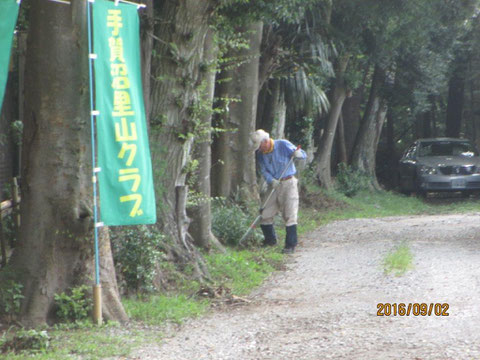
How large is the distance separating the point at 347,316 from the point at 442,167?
1709 centimetres

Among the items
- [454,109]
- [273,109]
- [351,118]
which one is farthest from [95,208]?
[454,109]

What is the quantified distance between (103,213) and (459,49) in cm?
2637

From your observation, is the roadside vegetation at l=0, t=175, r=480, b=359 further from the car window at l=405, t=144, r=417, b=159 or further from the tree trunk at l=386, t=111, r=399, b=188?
the tree trunk at l=386, t=111, r=399, b=188

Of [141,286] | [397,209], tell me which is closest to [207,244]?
[141,286]

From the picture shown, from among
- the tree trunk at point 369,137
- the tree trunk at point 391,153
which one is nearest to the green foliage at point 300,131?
the tree trunk at point 369,137

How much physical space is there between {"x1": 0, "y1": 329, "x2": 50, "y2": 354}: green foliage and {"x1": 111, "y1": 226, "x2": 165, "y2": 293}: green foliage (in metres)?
2.10

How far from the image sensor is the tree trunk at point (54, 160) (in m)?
7.89

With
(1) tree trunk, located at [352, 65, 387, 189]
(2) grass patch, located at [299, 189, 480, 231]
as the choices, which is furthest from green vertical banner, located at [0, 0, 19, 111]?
(1) tree trunk, located at [352, 65, 387, 189]

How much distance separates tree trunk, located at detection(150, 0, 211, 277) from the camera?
32.8 feet

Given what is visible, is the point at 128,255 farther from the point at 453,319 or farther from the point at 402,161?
the point at 402,161

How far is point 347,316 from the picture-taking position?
8469 millimetres

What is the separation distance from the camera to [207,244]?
496 inches

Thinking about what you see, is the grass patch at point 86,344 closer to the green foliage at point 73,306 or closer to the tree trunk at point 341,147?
the green foliage at point 73,306

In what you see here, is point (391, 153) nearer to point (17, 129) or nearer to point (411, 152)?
point (411, 152)
